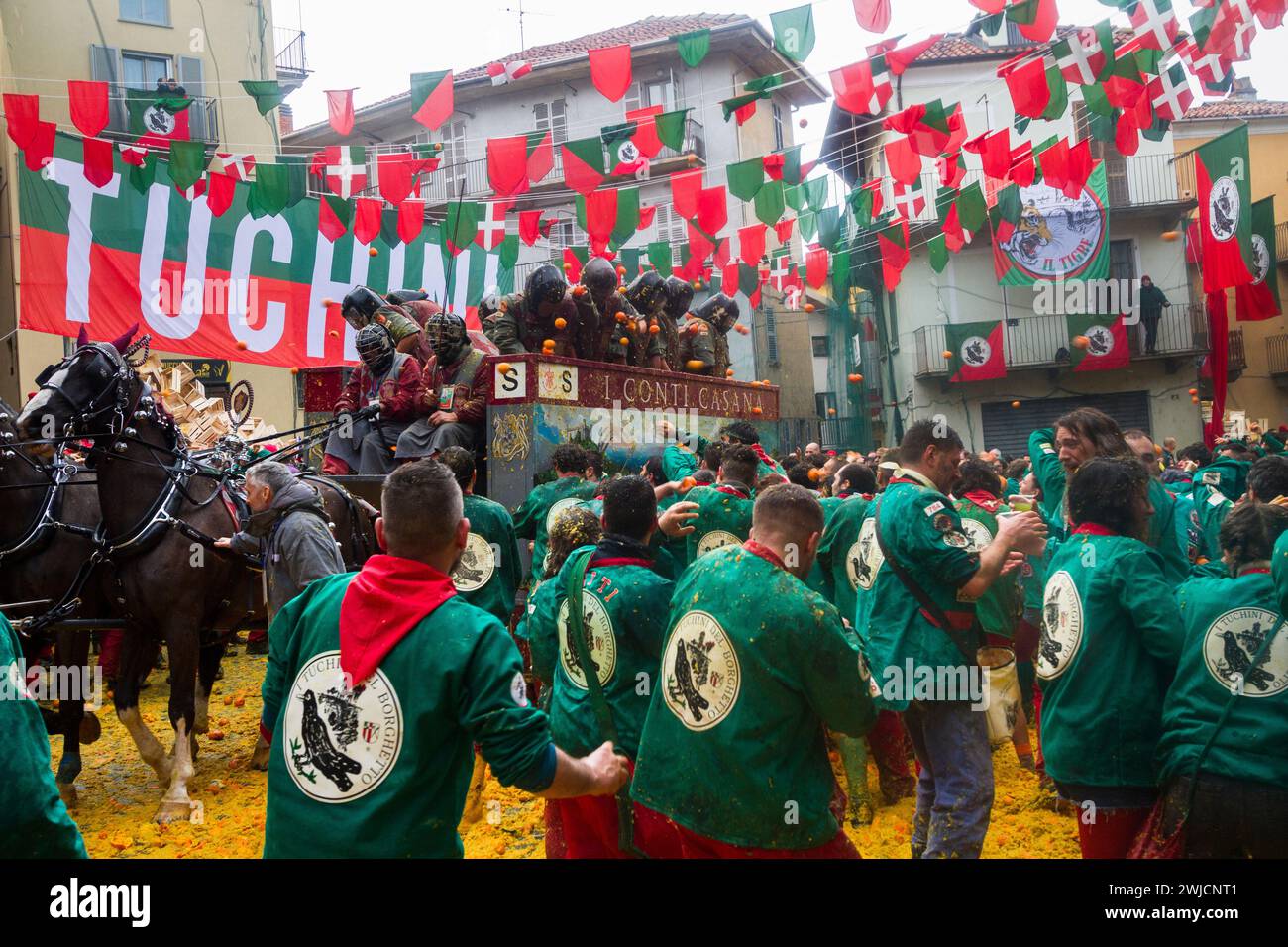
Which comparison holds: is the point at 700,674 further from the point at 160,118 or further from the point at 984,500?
the point at 160,118

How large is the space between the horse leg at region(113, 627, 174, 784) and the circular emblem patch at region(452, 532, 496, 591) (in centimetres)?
212

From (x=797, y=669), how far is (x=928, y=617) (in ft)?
4.80

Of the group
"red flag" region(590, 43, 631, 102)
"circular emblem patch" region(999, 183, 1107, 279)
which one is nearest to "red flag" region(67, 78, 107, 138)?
"red flag" region(590, 43, 631, 102)

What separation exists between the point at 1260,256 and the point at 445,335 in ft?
31.9

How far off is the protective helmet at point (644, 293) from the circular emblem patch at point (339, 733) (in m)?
9.98

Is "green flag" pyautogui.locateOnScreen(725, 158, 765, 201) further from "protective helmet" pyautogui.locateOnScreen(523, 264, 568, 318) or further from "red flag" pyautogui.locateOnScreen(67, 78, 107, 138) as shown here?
"red flag" pyautogui.locateOnScreen(67, 78, 107, 138)

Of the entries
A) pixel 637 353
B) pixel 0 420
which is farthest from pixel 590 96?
pixel 0 420

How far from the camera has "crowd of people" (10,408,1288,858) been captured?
2.78m

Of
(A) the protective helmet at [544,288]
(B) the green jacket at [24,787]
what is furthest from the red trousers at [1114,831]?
(A) the protective helmet at [544,288]

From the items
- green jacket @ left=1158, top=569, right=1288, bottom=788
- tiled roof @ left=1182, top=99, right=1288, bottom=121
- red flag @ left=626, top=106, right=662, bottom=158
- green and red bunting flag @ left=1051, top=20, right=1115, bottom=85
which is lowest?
green jacket @ left=1158, top=569, right=1288, bottom=788

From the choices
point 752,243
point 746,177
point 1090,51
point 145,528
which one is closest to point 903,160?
point 746,177

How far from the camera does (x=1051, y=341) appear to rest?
83.9 ft

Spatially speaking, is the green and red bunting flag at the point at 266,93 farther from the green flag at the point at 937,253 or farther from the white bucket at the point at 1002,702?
the green flag at the point at 937,253

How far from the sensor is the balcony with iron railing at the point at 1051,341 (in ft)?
81.3
